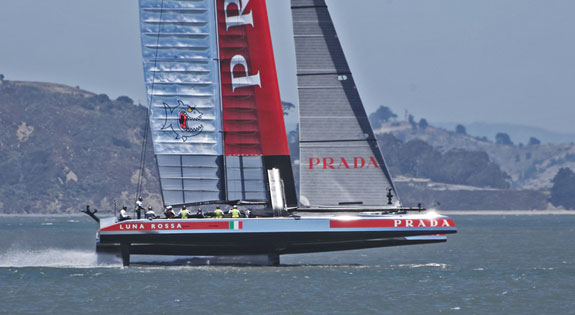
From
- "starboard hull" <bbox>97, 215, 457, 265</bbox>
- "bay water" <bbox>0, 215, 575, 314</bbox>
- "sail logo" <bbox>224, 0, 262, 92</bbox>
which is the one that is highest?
"sail logo" <bbox>224, 0, 262, 92</bbox>

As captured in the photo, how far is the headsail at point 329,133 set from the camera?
40.2 metres

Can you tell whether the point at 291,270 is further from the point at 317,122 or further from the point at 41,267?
the point at 41,267

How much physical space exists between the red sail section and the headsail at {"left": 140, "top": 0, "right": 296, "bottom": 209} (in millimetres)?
38

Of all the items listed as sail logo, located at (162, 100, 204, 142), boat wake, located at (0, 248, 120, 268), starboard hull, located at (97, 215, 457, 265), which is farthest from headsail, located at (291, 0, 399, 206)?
boat wake, located at (0, 248, 120, 268)

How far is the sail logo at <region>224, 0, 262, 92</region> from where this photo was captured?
41562 mm

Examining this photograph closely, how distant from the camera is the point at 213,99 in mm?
41875

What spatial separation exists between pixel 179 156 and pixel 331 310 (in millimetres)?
12707

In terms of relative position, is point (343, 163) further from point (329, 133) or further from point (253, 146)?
point (253, 146)

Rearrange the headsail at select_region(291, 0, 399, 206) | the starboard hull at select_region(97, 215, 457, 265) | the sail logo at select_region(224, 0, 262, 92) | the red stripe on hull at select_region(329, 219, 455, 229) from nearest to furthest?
the red stripe on hull at select_region(329, 219, 455, 229), the starboard hull at select_region(97, 215, 457, 265), the headsail at select_region(291, 0, 399, 206), the sail logo at select_region(224, 0, 262, 92)

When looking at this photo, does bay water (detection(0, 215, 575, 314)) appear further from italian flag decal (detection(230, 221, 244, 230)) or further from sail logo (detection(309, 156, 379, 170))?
sail logo (detection(309, 156, 379, 170))

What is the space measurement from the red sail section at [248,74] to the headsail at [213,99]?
0.13ft

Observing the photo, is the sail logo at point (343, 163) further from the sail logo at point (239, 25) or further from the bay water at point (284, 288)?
the bay water at point (284, 288)

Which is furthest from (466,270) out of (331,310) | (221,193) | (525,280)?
(331,310)

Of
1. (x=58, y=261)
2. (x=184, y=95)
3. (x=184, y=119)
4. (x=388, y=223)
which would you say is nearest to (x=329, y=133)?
(x=388, y=223)
